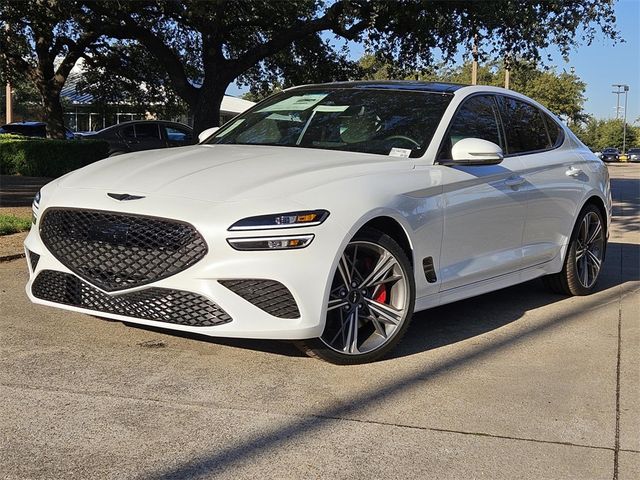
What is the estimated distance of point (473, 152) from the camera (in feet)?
15.9

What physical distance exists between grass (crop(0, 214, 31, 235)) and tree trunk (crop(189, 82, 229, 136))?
7831 millimetres

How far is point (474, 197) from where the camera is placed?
16.5 feet

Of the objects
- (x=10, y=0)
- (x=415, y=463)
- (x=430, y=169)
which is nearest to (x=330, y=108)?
(x=430, y=169)

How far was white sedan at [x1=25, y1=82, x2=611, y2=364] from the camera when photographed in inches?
153

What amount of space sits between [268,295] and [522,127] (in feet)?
10.2

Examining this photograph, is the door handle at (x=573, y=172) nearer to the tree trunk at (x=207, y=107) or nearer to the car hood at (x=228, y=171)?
the car hood at (x=228, y=171)

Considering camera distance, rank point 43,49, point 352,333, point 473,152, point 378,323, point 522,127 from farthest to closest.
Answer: point 43,49 → point 522,127 → point 473,152 → point 378,323 → point 352,333

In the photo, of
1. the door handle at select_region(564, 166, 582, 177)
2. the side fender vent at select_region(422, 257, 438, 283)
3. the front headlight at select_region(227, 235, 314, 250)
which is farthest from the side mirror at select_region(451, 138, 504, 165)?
the door handle at select_region(564, 166, 582, 177)

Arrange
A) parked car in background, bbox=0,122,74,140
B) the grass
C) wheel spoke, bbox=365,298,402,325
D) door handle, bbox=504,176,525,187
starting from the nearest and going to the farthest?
1. wheel spoke, bbox=365,298,402,325
2. door handle, bbox=504,176,525,187
3. the grass
4. parked car in background, bbox=0,122,74,140

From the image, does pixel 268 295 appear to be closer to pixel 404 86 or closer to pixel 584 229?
pixel 404 86

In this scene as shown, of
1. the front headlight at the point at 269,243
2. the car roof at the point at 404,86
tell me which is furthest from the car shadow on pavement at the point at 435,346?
the car roof at the point at 404,86

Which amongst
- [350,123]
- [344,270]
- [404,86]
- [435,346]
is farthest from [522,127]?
→ [344,270]

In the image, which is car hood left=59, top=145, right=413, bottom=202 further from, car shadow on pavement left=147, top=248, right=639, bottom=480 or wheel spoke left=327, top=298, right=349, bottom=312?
car shadow on pavement left=147, top=248, right=639, bottom=480

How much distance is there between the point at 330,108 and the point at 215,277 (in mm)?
2055
